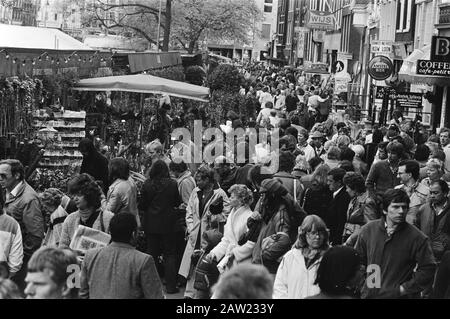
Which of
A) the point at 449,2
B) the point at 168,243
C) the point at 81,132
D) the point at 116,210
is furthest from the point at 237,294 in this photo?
the point at 449,2

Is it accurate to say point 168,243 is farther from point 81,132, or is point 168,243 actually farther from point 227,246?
point 81,132

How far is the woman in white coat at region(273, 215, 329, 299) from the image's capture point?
7.58m

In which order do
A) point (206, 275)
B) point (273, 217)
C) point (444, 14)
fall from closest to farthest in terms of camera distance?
point (273, 217)
point (206, 275)
point (444, 14)

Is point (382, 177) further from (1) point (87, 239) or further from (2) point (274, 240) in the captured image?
(1) point (87, 239)

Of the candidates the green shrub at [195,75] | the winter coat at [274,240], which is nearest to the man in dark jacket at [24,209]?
the winter coat at [274,240]

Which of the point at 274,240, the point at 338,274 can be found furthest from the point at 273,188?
the point at 338,274

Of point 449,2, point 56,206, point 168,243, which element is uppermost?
point 449,2

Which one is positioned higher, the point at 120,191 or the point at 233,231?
the point at 120,191

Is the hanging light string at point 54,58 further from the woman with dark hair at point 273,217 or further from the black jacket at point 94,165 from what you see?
the woman with dark hair at point 273,217

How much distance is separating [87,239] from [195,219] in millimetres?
3157

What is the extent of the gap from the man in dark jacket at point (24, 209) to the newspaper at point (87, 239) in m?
1.15

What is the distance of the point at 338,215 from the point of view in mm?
11516

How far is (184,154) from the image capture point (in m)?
16.0
